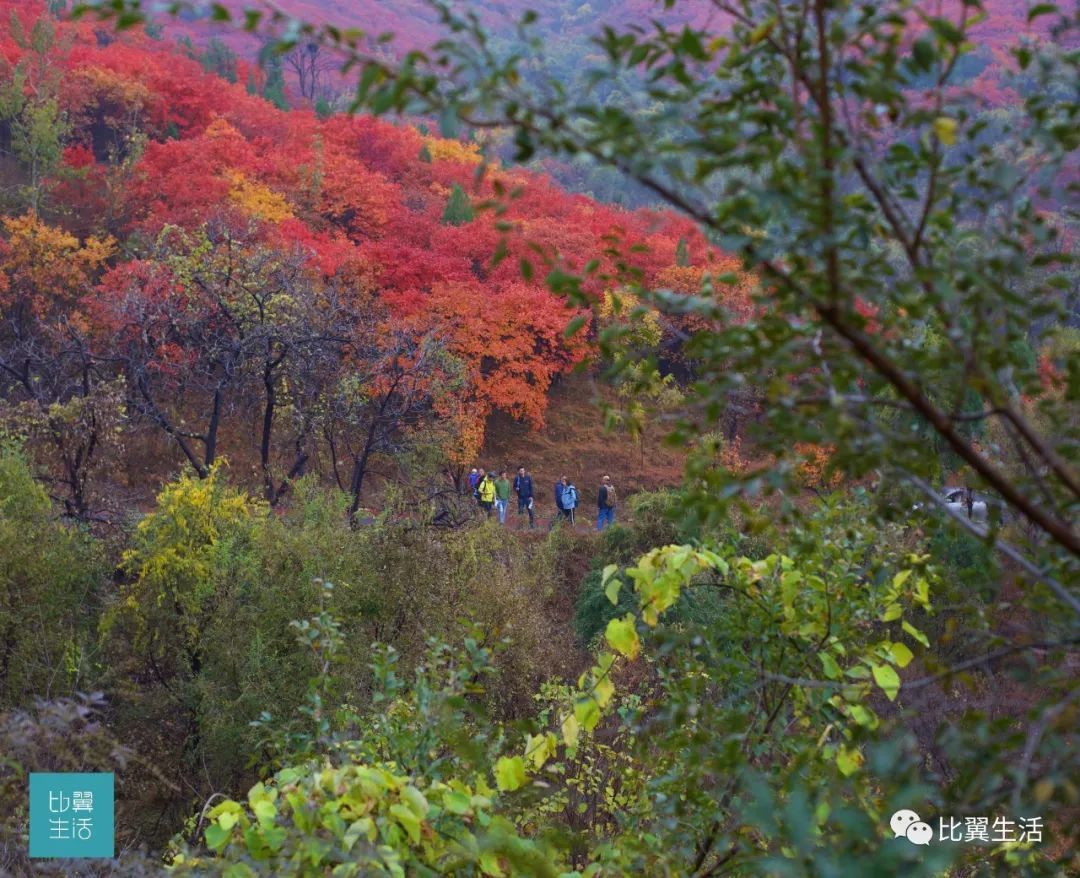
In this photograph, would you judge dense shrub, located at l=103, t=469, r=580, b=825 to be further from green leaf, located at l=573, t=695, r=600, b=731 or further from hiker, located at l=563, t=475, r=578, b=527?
hiker, located at l=563, t=475, r=578, b=527

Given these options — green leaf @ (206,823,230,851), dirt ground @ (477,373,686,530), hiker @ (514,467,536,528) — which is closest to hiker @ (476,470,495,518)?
hiker @ (514,467,536,528)

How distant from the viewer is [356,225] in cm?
2872

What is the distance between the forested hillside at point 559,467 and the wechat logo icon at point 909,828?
0.04 ft

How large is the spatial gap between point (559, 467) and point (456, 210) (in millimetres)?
7778

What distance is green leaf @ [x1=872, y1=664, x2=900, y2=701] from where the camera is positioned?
9.64 feet

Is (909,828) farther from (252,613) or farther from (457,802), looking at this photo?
(252,613)

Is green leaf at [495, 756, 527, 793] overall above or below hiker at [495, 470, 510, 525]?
above

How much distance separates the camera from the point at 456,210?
2872 centimetres

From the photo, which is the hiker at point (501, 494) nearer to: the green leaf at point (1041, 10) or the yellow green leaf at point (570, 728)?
the yellow green leaf at point (570, 728)

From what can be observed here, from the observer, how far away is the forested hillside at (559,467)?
1.99m

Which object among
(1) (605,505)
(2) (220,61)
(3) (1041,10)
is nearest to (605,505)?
(1) (605,505)

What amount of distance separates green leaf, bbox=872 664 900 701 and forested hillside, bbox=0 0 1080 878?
0.02 metres

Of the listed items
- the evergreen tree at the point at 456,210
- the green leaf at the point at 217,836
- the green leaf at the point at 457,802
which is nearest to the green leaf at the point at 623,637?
the green leaf at the point at 457,802

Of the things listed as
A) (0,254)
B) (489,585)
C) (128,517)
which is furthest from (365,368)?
(0,254)
